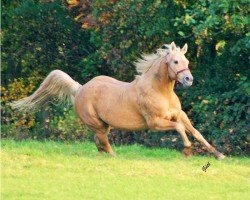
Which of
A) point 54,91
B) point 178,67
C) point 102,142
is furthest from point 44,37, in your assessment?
point 178,67

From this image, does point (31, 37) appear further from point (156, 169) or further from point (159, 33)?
point (156, 169)

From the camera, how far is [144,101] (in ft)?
55.6

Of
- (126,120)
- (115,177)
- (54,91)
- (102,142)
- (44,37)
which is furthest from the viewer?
(44,37)

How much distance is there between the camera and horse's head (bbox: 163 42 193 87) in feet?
53.1

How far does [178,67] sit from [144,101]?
1.00m

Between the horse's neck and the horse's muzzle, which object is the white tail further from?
the horse's muzzle

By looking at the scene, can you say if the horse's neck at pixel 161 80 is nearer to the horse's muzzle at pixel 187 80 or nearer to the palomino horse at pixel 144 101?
the palomino horse at pixel 144 101

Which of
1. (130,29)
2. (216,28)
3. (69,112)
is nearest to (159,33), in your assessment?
(130,29)

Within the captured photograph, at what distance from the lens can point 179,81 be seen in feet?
53.6

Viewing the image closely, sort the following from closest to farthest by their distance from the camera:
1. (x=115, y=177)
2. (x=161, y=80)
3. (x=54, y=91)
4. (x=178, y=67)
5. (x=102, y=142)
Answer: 1. (x=115, y=177)
2. (x=178, y=67)
3. (x=161, y=80)
4. (x=102, y=142)
5. (x=54, y=91)

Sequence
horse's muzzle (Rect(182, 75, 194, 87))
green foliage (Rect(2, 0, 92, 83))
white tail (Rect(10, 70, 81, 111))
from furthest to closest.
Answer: green foliage (Rect(2, 0, 92, 83)) < white tail (Rect(10, 70, 81, 111)) < horse's muzzle (Rect(182, 75, 194, 87))

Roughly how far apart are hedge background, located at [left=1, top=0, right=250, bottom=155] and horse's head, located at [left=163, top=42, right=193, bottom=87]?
3564 millimetres

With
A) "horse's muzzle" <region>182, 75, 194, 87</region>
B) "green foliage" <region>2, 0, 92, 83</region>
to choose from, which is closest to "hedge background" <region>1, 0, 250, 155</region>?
"green foliage" <region>2, 0, 92, 83</region>

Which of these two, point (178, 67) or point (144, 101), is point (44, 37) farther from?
point (178, 67)
